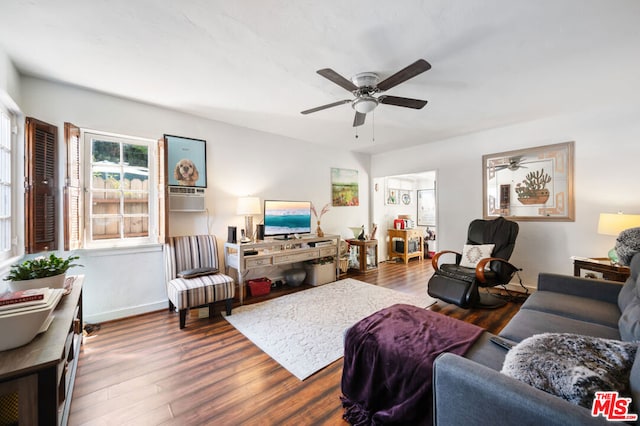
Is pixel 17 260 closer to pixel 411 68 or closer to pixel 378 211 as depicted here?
pixel 411 68

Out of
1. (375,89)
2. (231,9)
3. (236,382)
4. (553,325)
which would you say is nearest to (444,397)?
(553,325)

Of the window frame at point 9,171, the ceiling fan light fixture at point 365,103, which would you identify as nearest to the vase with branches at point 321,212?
the ceiling fan light fixture at point 365,103

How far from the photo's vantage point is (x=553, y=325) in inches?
64.6

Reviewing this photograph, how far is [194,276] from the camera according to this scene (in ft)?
9.50

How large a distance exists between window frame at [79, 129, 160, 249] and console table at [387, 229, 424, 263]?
15.5 ft

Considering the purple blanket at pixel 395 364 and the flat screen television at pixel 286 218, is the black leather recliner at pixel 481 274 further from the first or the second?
the flat screen television at pixel 286 218

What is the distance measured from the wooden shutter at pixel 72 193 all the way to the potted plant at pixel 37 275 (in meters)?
1.06

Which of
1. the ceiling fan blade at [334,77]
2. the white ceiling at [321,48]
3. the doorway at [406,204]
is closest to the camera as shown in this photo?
the white ceiling at [321,48]

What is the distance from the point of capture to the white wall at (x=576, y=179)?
2.99 m

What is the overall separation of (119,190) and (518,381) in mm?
3808

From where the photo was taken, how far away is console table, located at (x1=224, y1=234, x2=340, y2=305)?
131 inches

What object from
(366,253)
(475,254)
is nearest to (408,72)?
(475,254)

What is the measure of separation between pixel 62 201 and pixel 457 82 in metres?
4.13

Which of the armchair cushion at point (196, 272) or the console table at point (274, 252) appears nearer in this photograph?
the armchair cushion at point (196, 272)
